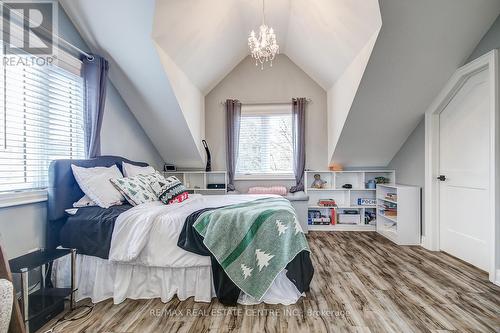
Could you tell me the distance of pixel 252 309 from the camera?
72.3 inches

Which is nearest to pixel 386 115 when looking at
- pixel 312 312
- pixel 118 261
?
pixel 312 312

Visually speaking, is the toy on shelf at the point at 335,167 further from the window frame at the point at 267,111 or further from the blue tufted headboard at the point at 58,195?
the blue tufted headboard at the point at 58,195

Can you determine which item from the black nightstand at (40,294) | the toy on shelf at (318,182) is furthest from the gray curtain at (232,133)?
the black nightstand at (40,294)

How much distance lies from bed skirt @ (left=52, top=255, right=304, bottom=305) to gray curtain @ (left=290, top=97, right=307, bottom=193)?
243cm

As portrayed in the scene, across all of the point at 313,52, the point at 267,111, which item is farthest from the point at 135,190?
the point at 313,52

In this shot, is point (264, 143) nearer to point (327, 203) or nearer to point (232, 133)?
point (232, 133)

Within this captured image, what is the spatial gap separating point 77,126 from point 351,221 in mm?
4272

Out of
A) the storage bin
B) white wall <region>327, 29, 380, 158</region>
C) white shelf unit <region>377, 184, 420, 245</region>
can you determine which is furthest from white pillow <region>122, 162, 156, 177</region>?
white shelf unit <region>377, 184, 420, 245</region>

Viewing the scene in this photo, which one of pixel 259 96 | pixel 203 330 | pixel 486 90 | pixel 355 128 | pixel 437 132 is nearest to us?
pixel 203 330

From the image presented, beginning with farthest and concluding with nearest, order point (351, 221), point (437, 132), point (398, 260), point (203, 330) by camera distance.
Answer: point (351, 221), point (437, 132), point (398, 260), point (203, 330)

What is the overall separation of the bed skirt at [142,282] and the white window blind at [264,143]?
265 cm

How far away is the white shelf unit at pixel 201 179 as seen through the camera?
4258 mm

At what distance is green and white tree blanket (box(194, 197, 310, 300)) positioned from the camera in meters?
1.83

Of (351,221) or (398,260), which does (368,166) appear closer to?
(351,221)
